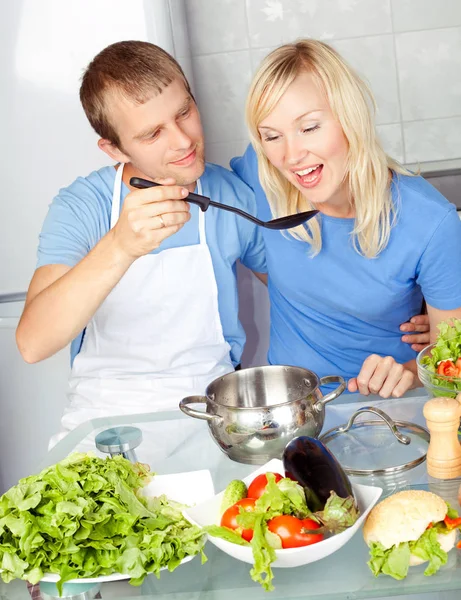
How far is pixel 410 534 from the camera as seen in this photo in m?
0.78

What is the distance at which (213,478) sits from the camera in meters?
1.08

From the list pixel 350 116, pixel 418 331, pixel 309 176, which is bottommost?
pixel 418 331

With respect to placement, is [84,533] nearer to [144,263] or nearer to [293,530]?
[293,530]

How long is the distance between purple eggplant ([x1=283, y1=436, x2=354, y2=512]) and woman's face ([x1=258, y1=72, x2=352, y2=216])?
714 millimetres

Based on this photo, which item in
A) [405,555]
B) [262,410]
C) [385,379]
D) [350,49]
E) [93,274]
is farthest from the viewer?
[350,49]

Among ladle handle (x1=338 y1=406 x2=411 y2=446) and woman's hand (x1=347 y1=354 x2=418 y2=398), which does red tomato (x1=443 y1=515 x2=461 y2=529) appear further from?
woman's hand (x1=347 y1=354 x2=418 y2=398)

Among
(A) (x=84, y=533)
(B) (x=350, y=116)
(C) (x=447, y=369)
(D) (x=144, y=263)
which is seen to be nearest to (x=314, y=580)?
(A) (x=84, y=533)

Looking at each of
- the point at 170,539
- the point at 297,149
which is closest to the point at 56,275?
the point at 297,149

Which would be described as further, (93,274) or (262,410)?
(93,274)

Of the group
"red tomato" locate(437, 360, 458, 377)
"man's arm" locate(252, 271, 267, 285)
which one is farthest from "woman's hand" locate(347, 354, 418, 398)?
"man's arm" locate(252, 271, 267, 285)

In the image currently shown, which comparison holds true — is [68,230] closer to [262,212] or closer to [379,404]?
[262,212]

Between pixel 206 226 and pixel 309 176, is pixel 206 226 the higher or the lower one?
the lower one

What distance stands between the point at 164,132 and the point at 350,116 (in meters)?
0.36

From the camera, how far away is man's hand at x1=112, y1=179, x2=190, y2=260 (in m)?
1.29
